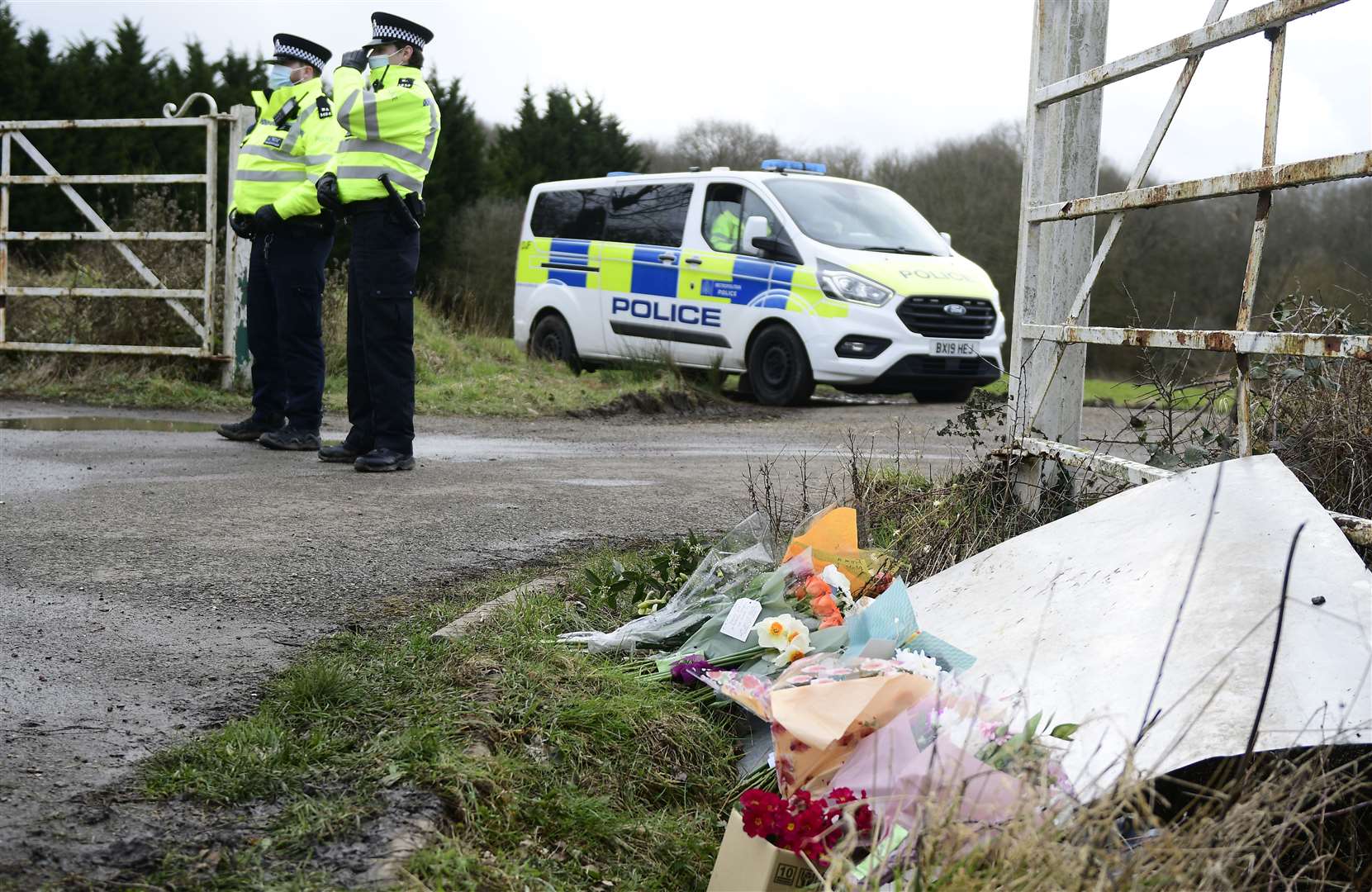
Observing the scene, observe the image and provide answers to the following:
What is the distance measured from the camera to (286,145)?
708 centimetres

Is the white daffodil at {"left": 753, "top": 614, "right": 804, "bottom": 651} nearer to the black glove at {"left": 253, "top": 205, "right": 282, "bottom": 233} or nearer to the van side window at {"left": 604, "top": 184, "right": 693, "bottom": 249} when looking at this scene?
the black glove at {"left": 253, "top": 205, "right": 282, "bottom": 233}

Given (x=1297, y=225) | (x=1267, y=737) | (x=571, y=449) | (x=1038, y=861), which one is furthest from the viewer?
(x=1297, y=225)

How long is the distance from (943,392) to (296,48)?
20.7ft

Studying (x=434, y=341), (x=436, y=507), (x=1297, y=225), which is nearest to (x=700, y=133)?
(x=434, y=341)

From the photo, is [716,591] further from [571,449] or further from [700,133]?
[700,133]

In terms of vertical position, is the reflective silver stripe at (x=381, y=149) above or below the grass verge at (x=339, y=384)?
above

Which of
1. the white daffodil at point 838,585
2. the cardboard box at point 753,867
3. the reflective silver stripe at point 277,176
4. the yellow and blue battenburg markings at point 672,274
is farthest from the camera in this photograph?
the yellow and blue battenburg markings at point 672,274

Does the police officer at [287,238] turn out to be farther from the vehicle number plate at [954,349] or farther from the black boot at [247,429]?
the vehicle number plate at [954,349]

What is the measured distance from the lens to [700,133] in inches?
1492

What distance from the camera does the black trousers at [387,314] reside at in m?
6.19

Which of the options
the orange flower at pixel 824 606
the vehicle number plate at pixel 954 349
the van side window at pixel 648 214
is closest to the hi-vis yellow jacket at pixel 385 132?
the orange flower at pixel 824 606

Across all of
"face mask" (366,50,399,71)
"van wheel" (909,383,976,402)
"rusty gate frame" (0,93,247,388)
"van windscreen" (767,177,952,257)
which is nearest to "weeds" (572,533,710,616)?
"face mask" (366,50,399,71)

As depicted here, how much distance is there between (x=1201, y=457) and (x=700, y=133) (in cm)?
3579

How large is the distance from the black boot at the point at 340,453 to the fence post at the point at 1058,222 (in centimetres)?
353
